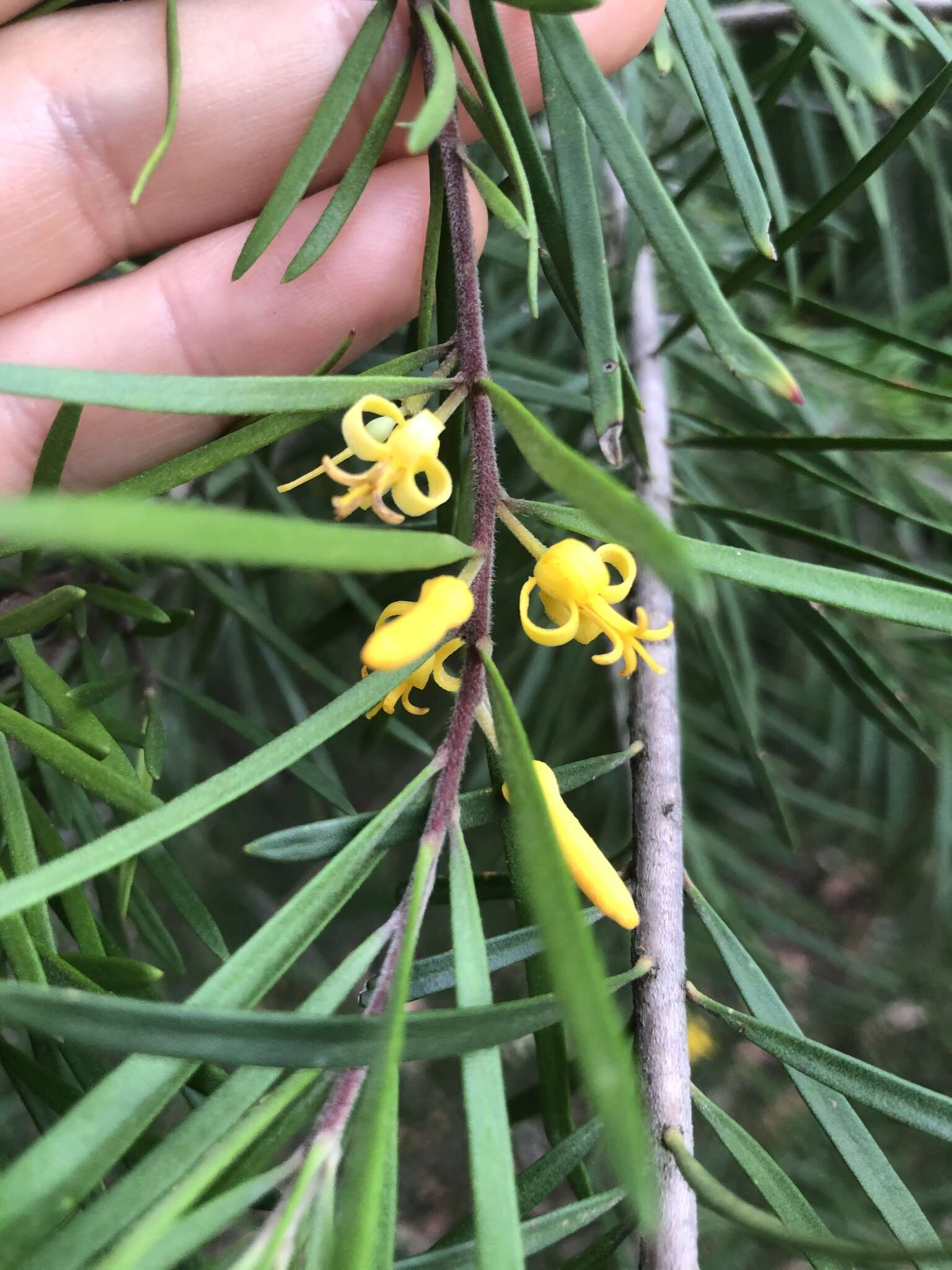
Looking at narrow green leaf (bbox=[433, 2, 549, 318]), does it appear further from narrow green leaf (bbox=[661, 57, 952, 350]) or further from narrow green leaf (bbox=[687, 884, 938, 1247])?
narrow green leaf (bbox=[687, 884, 938, 1247])

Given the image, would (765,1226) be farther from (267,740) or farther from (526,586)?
(267,740)

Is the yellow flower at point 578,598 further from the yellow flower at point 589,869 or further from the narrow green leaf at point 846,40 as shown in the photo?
the narrow green leaf at point 846,40

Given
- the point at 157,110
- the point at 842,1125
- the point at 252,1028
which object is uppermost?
the point at 157,110

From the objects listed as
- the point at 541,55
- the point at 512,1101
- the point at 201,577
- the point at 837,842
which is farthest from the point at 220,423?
the point at 837,842

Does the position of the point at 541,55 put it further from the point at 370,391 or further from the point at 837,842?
the point at 837,842

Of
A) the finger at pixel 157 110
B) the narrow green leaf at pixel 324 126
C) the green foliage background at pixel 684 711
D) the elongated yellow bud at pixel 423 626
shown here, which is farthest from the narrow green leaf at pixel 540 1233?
the finger at pixel 157 110

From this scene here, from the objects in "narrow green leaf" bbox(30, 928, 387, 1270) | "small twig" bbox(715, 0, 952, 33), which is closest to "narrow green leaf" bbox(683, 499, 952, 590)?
"narrow green leaf" bbox(30, 928, 387, 1270)

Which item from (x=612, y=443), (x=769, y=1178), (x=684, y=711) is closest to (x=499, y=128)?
(x=612, y=443)
